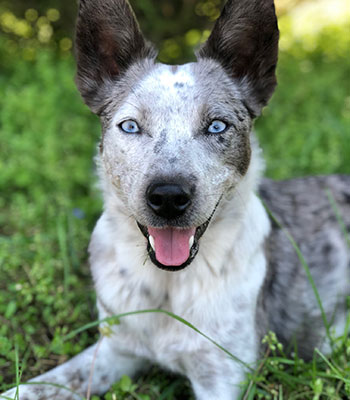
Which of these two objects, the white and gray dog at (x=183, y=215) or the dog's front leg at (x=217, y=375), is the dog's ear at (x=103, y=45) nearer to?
the white and gray dog at (x=183, y=215)

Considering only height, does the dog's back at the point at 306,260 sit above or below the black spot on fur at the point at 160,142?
below

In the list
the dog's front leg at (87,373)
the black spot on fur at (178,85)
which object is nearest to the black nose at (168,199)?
the black spot on fur at (178,85)

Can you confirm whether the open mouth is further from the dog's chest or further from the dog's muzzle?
the dog's chest

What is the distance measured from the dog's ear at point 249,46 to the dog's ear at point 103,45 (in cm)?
44

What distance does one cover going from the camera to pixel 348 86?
7.62 meters

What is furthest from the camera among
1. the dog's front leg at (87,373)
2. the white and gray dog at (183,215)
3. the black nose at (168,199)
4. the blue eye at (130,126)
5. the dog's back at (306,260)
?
the dog's back at (306,260)

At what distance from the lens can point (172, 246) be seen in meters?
2.84

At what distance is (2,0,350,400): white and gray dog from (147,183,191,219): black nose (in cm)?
4

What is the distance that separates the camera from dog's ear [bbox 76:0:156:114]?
310 centimetres

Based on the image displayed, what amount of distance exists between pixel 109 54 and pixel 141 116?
2.01 ft

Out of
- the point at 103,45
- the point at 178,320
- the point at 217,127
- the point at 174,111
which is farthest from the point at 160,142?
the point at 178,320

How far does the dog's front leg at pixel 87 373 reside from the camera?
3.27 m

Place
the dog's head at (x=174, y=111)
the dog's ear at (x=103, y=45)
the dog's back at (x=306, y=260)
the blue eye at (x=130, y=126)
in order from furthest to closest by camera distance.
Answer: the dog's back at (x=306, y=260)
the dog's ear at (x=103, y=45)
the blue eye at (x=130, y=126)
the dog's head at (x=174, y=111)

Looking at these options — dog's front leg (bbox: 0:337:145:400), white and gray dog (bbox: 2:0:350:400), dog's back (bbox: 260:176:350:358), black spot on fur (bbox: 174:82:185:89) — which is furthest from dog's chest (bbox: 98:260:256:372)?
black spot on fur (bbox: 174:82:185:89)
